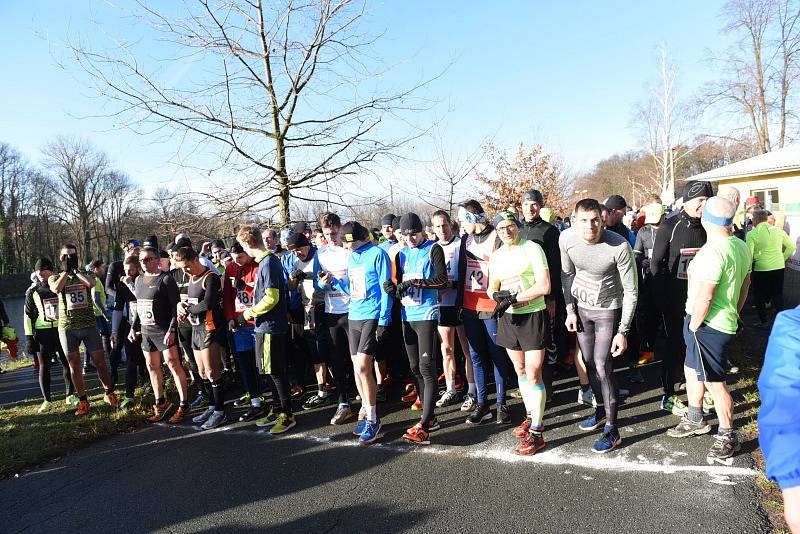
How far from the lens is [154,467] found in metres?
4.58

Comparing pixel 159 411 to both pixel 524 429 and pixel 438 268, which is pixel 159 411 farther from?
pixel 524 429

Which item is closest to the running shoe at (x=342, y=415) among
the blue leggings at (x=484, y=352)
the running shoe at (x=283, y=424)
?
the running shoe at (x=283, y=424)

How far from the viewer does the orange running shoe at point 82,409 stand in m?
6.20

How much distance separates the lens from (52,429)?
5668 millimetres

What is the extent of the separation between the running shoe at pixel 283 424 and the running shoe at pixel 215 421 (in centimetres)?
84

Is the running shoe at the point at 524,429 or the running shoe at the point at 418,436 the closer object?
the running shoe at the point at 524,429

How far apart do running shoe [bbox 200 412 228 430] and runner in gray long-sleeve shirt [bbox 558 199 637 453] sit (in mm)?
4300

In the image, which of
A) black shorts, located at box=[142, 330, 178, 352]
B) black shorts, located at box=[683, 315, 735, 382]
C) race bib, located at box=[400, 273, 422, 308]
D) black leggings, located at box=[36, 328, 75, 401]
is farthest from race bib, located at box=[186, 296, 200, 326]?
black shorts, located at box=[683, 315, 735, 382]

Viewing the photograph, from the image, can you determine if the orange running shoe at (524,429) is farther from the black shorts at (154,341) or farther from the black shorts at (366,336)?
the black shorts at (154,341)

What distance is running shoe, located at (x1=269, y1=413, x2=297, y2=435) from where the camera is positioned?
5195mm

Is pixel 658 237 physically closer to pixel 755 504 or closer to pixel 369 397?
pixel 755 504

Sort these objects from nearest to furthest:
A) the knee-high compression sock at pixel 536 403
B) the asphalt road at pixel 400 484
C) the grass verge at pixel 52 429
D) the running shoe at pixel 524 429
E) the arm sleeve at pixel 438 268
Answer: the asphalt road at pixel 400 484, the knee-high compression sock at pixel 536 403, the running shoe at pixel 524 429, the arm sleeve at pixel 438 268, the grass verge at pixel 52 429

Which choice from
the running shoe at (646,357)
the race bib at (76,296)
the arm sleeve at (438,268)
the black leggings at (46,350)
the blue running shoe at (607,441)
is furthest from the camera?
the black leggings at (46,350)

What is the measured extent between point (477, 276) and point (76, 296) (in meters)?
5.49
